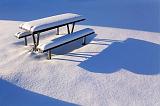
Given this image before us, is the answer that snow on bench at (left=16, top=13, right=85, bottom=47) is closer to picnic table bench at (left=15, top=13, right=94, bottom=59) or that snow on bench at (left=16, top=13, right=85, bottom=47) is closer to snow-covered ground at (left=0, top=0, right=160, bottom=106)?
picnic table bench at (left=15, top=13, right=94, bottom=59)

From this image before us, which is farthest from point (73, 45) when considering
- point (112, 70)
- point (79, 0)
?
point (79, 0)

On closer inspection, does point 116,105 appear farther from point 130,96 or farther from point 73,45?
A: point 73,45

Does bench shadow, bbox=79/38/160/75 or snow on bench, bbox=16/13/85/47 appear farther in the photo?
snow on bench, bbox=16/13/85/47

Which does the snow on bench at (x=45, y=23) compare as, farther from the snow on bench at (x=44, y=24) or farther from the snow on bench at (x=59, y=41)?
the snow on bench at (x=59, y=41)

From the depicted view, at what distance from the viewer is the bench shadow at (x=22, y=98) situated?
4449mm

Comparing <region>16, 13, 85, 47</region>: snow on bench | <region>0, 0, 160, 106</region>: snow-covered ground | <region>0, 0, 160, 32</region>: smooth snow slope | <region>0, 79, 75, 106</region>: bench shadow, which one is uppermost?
<region>16, 13, 85, 47</region>: snow on bench

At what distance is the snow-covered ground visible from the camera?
461 cm

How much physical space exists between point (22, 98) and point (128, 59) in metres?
2.26

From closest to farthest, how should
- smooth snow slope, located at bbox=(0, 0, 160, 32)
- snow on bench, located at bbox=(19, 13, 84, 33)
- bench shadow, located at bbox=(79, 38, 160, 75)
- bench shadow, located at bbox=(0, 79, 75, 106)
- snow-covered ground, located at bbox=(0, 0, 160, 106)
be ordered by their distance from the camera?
1. bench shadow, located at bbox=(0, 79, 75, 106)
2. snow-covered ground, located at bbox=(0, 0, 160, 106)
3. bench shadow, located at bbox=(79, 38, 160, 75)
4. snow on bench, located at bbox=(19, 13, 84, 33)
5. smooth snow slope, located at bbox=(0, 0, 160, 32)

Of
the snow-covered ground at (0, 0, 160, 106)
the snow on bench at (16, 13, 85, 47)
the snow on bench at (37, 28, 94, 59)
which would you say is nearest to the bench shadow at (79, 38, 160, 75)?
the snow-covered ground at (0, 0, 160, 106)

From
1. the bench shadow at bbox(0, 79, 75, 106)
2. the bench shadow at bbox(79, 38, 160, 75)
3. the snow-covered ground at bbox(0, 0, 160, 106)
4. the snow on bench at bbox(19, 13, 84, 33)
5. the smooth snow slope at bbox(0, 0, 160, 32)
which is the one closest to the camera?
the bench shadow at bbox(0, 79, 75, 106)

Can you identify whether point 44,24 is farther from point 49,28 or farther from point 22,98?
point 22,98

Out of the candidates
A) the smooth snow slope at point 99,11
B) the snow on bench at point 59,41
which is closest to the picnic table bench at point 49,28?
the snow on bench at point 59,41

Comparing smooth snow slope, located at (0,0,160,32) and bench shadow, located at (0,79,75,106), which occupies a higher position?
smooth snow slope, located at (0,0,160,32)
